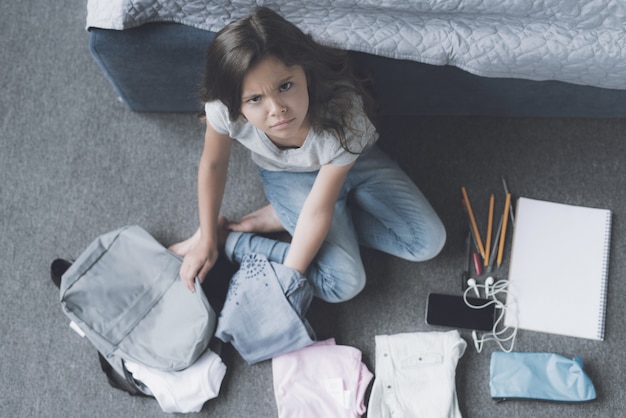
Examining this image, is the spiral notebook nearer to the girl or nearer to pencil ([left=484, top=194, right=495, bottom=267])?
pencil ([left=484, top=194, right=495, bottom=267])

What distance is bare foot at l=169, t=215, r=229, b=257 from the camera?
130 cm

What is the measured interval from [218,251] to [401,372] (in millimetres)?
466

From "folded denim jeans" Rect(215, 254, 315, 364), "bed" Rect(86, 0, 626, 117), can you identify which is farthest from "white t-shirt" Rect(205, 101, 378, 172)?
"folded denim jeans" Rect(215, 254, 315, 364)

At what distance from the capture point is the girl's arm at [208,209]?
1152 millimetres

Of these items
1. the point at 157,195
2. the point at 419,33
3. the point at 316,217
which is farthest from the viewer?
the point at 157,195

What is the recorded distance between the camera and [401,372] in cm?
125

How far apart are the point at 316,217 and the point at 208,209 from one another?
0.23 m

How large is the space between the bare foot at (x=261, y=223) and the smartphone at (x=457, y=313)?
0.37m

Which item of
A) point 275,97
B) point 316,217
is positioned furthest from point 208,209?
point 275,97

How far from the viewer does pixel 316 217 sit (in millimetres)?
1155

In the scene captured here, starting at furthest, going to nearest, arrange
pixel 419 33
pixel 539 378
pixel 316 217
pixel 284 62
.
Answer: pixel 539 378 → pixel 316 217 → pixel 419 33 → pixel 284 62

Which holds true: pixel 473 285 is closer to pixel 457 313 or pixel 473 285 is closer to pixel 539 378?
pixel 457 313

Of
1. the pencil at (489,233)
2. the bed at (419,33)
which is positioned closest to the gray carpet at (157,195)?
the pencil at (489,233)

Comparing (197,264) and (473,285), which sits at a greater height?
(197,264)
